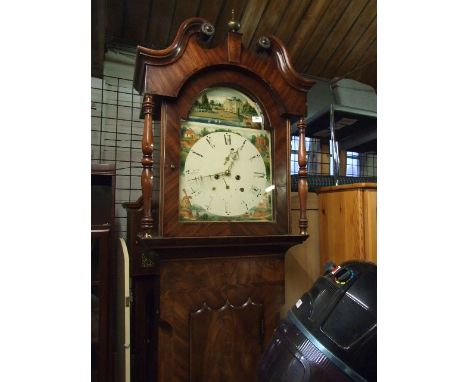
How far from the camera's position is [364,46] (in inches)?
96.9

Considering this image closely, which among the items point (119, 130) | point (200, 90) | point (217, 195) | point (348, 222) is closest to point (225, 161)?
point (217, 195)

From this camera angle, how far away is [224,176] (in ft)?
4.30

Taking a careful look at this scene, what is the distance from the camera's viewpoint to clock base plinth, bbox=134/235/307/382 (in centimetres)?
120

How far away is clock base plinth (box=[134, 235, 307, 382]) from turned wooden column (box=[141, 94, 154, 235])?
0.24 feet

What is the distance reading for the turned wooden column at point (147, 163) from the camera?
3.87 feet

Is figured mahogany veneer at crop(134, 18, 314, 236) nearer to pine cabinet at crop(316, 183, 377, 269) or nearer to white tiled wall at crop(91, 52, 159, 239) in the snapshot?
pine cabinet at crop(316, 183, 377, 269)

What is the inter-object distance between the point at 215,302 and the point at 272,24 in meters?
1.81

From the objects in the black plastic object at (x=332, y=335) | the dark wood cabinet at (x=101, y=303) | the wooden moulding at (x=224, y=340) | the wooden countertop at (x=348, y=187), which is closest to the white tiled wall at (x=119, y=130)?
the dark wood cabinet at (x=101, y=303)

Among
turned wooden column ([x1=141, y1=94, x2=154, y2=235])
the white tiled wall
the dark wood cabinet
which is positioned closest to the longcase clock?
turned wooden column ([x1=141, y1=94, x2=154, y2=235])

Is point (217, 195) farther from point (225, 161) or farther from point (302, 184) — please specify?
point (302, 184)

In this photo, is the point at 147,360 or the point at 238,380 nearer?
the point at 238,380
